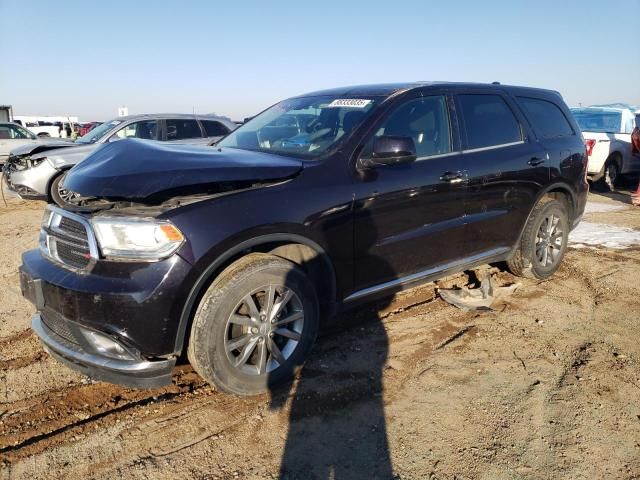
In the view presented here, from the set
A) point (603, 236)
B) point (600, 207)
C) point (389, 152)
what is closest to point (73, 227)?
point (389, 152)

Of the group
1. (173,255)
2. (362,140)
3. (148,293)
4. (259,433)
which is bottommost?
(259,433)

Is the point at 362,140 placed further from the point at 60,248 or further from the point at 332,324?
the point at 60,248

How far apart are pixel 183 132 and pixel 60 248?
736 centimetres

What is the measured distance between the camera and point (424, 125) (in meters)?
3.82

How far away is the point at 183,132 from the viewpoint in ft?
32.1

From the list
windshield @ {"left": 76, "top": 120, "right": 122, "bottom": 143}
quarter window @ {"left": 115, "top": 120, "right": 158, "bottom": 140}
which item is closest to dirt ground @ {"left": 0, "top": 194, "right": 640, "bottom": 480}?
quarter window @ {"left": 115, "top": 120, "right": 158, "bottom": 140}

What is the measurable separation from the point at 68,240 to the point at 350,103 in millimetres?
2172

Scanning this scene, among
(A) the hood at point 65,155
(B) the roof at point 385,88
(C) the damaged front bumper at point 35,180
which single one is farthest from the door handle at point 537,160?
(C) the damaged front bumper at point 35,180

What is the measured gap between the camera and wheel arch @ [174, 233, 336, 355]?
8.67 ft

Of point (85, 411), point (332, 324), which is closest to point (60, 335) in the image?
point (85, 411)

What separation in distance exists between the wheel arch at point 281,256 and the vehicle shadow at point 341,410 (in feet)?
1.18

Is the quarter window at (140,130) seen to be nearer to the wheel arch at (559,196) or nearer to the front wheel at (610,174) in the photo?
the wheel arch at (559,196)

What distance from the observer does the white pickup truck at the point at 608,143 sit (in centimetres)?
1079

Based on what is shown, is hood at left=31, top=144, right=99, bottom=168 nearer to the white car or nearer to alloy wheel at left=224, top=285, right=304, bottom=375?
alloy wheel at left=224, top=285, right=304, bottom=375
